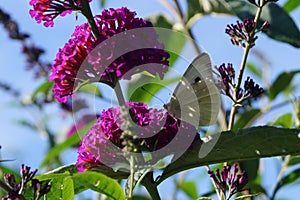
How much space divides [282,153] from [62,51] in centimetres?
48

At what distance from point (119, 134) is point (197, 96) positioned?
220mm

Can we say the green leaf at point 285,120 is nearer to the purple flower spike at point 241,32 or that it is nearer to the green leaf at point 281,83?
the green leaf at point 281,83

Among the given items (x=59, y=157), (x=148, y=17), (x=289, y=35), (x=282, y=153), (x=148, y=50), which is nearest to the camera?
(x=282, y=153)

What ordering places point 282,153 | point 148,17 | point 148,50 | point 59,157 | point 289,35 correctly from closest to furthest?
point 282,153, point 148,50, point 289,35, point 148,17, point 59,157

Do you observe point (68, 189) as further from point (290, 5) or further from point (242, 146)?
point (290, 5)

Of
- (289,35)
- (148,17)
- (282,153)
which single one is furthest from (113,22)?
(148,17)

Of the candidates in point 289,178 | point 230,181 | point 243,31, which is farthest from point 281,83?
point 230,181

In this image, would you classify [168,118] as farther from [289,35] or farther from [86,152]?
[289,35]

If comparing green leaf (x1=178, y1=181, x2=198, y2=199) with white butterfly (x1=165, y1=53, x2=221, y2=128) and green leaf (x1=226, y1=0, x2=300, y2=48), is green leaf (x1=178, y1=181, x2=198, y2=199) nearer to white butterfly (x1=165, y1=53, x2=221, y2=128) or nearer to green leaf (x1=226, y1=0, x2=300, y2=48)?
green leaf (x1=226, y1=0, x2=300, y2=48)

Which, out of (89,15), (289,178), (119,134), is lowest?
(119,134)

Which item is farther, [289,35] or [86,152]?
[289,35]

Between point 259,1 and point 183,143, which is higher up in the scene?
point 259,1

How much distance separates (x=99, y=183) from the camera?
0.92m

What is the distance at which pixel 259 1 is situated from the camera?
47.5 inches
